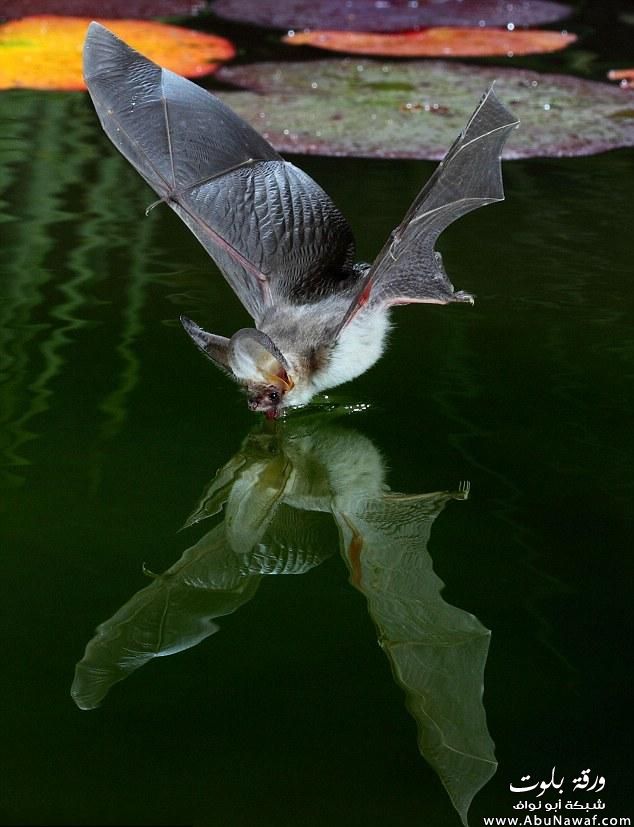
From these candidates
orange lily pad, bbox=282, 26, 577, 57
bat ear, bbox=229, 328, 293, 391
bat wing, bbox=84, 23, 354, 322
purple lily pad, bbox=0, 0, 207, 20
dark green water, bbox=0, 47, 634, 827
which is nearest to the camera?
dark green water, bbox=0, 47, 634, 827

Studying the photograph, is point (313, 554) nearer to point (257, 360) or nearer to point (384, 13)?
point (257, 360)

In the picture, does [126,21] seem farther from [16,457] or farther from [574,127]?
[16,457]

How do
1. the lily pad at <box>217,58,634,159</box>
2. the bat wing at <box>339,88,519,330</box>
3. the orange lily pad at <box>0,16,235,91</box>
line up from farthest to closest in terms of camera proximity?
the orange lily pad at <box>0,16,235,91</box>
the lily pad at <box>217,58,634,159</box>
the bat wing at <box>339,88,519,330</box>

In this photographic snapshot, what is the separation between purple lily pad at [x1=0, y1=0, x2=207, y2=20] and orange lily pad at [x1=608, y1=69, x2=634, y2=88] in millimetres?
1705

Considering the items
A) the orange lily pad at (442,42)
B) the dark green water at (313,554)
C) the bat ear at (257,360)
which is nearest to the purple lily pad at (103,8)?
the orange lily pad at (442,42)

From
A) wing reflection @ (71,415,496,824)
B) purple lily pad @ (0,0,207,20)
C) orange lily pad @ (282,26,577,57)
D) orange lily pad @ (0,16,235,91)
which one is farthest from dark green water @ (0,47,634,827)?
purple lily pad @ (0,0,207,20)

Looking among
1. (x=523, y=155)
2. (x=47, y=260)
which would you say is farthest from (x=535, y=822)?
(x=523, y=155)

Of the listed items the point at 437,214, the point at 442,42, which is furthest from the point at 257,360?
the point at 442,42

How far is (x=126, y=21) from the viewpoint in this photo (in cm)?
461

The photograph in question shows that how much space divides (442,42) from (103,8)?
1.25 meters

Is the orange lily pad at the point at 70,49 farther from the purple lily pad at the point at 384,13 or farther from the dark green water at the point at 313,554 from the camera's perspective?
the dark green water at the point at 313,554

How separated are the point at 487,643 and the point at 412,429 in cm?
53

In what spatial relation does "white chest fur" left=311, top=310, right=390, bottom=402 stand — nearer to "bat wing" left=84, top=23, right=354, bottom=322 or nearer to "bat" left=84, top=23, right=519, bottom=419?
"bat" left=84, top=23, right=519, bottom=419

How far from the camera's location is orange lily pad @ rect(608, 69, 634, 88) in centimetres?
378
